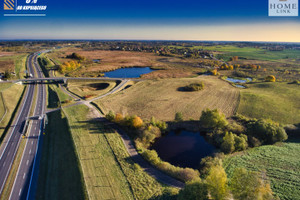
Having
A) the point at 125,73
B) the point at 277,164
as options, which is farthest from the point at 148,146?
the point at 125,73

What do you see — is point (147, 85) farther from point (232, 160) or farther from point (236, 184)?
point (236, 184)

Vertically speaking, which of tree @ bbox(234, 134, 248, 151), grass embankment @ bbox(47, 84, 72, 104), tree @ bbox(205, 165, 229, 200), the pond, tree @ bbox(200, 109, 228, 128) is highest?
the pond

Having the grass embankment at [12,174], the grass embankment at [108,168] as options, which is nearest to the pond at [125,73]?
the grass embankment at [108,168]

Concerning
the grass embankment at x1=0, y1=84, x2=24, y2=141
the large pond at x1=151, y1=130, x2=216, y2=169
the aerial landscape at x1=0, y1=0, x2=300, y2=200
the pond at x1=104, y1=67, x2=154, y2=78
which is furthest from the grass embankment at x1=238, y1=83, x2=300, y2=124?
the grass embankment at x1=0, y1=84, x2=24, y2=141

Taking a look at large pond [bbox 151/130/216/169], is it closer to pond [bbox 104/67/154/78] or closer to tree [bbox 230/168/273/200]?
tree [bbox 230/168/273/200]

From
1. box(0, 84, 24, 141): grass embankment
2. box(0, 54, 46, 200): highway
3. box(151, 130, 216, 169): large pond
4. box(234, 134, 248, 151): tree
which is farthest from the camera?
box(0, 84, 24, 141): grass embankment

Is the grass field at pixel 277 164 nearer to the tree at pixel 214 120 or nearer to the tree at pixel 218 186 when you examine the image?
the tree at pixel 214 120

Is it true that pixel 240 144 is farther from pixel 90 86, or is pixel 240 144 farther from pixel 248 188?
pixel 90 86
